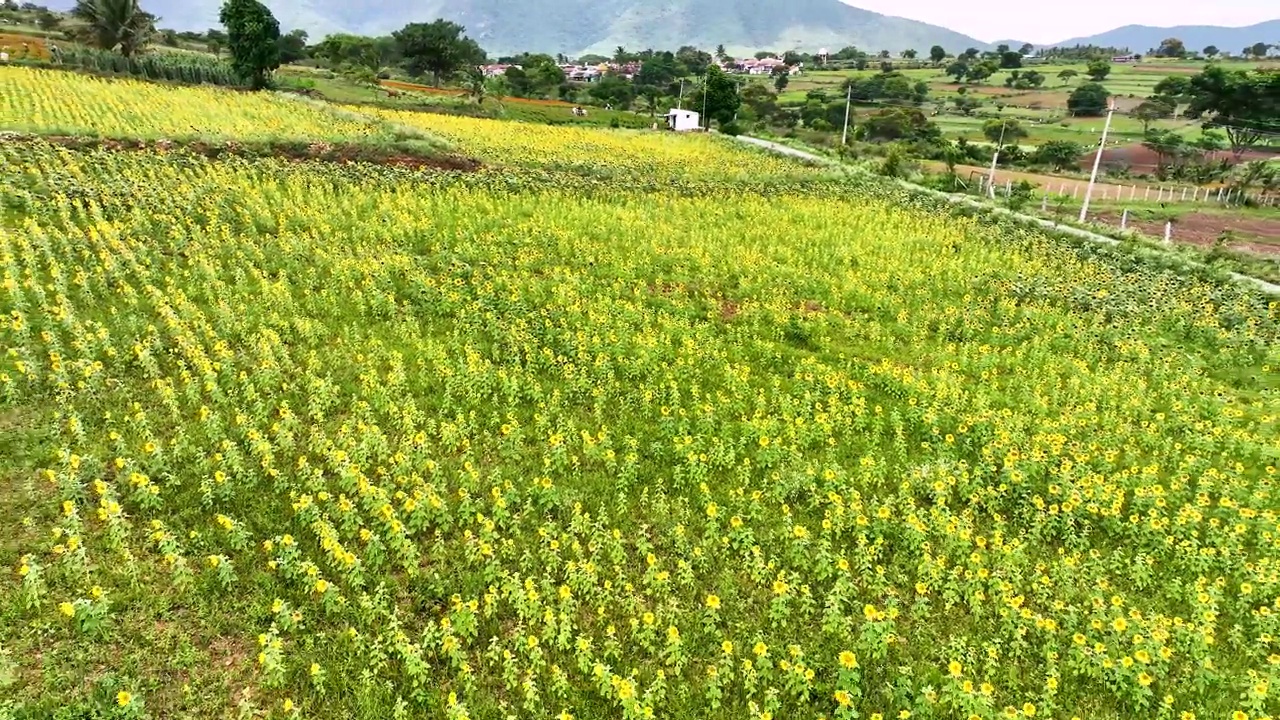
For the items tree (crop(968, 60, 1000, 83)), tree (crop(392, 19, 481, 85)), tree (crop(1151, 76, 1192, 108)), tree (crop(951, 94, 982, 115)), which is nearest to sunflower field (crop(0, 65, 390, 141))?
tree (crop(392, 19, 481, 85))

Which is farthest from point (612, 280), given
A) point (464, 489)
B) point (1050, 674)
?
point (1050, 674)

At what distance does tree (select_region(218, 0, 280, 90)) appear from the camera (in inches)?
1842

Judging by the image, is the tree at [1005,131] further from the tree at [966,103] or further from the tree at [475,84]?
the tree at [475,84]

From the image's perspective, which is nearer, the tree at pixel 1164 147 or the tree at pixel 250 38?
the tree at pixel 250 38

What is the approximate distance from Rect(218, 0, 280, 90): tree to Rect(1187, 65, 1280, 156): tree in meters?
65.8

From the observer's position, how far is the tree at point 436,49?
255 ft

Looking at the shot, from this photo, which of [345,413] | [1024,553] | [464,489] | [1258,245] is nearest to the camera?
[1024,553]

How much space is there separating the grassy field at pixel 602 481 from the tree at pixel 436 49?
67.3 m

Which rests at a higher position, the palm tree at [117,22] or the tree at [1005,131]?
the palm tree at [117,22]

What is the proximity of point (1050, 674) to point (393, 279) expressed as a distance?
12.6 m

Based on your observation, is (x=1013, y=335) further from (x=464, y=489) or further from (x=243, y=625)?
(x=243, y=625)

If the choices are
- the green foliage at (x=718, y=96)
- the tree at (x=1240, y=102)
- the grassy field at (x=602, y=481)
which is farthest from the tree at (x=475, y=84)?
the tree at (x=1240, y=102)

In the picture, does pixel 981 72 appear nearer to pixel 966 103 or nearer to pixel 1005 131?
pixel 966 103

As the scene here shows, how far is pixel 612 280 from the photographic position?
15586 millimetres
